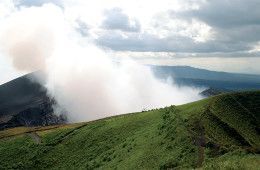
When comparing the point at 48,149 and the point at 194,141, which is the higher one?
the point at 194,141

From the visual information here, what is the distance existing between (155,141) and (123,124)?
27.0 m

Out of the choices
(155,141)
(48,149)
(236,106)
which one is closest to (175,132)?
(155,141)

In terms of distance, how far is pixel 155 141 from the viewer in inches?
3378

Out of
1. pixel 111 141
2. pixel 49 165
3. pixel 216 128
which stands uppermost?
pixel 216 128

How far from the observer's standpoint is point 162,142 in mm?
82500

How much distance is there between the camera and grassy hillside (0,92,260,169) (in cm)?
6975

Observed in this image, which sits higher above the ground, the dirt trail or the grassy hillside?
the grassy hillside

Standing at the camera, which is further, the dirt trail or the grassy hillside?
the dirt trail

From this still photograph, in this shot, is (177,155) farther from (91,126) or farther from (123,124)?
(91,126)

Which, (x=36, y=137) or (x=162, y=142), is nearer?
(x=162, y=142)

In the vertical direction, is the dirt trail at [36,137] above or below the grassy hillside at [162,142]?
below

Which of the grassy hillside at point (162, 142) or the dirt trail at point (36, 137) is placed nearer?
the grassy hillside at point (162, 142)

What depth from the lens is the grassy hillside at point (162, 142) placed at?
69.8 metres

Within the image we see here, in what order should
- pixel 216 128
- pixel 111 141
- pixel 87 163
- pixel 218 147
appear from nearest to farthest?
pixel 218 147 < pixel 216 128 < pixel 87 163 < pixel 111 141
